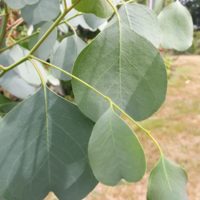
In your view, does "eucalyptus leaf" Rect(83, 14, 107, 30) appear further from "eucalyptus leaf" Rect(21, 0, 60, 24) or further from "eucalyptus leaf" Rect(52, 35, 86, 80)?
"eucalyptus leaf" Rect(21, 0, 60, 24)

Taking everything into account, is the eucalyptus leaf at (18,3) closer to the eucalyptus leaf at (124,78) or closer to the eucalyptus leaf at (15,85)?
the eucalyptus leaf at (124,78)

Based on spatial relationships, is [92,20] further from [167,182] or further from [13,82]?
[167,182]

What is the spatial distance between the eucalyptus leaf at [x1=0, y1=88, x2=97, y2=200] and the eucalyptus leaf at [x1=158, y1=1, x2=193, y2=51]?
195 mm

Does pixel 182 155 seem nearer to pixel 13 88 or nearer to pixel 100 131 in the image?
pixel 13 88

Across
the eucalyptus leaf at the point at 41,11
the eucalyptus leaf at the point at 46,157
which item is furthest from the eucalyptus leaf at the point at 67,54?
the eucalyptus leaf at the point at 46,157

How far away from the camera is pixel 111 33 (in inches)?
24.7

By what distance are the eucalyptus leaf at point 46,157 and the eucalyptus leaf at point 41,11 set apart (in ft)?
0.58

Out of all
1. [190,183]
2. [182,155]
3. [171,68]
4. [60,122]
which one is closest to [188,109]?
[182,155]

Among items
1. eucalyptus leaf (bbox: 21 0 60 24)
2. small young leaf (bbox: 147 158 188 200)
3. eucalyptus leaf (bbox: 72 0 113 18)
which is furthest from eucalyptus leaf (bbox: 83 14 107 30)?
small young leaf (bbox: 147 158 188 200)

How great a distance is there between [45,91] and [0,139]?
9cm

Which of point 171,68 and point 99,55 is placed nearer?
point 99,55

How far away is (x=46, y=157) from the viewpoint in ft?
2.11

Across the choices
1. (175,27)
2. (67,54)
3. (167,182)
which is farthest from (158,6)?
(167,182)

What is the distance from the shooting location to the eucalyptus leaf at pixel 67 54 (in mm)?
938
